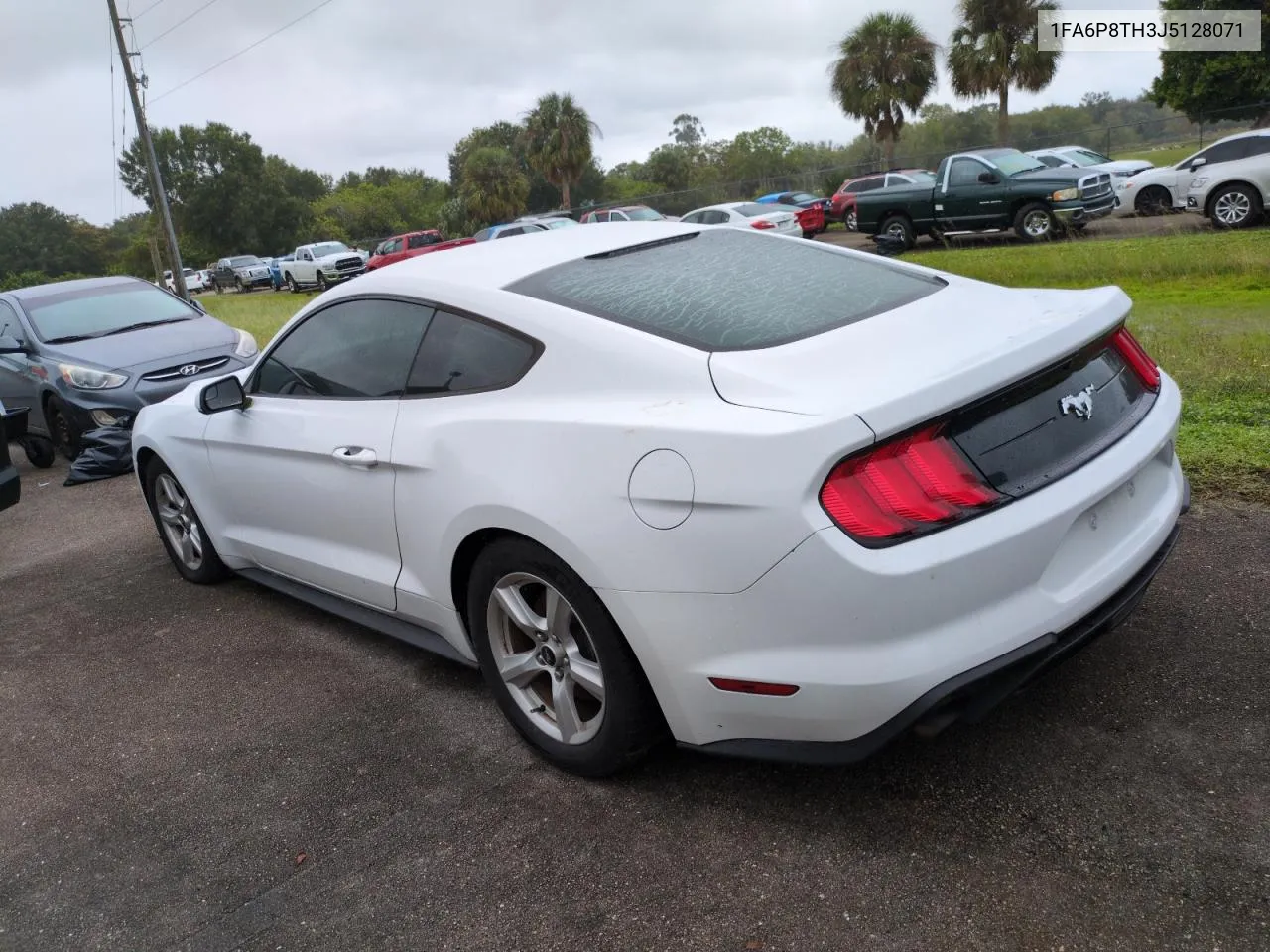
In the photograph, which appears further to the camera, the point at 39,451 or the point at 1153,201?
the point at 1153,201

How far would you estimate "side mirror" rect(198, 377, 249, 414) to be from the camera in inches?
170

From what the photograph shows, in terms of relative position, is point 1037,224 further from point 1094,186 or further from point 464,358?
point 464,358

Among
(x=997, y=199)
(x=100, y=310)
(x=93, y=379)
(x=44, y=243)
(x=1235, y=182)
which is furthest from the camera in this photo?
(x=44, y=243)

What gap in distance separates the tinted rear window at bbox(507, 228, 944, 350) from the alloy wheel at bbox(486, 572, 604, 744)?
84 centimetres

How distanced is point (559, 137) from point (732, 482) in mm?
45779

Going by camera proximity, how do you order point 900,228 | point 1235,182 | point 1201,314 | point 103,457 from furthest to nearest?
point 900,228 < point 1235,182 < point 1201,314 < point 103,457

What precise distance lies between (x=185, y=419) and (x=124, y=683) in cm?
125

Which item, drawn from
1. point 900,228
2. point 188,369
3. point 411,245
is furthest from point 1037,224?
point 411,245

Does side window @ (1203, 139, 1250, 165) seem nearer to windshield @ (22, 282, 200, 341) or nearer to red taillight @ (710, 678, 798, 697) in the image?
windshield @ (22, 282, 200, 341)

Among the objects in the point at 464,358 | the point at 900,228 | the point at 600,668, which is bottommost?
the point at 900,228

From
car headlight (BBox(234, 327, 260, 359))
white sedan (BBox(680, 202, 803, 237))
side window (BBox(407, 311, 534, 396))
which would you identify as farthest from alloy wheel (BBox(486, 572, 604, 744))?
white sedan (BBox(680, 202, 803, 237))

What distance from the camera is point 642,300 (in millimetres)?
3172

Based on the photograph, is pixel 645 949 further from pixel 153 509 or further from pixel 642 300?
pixel 153 509

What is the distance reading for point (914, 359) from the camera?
2.71m
